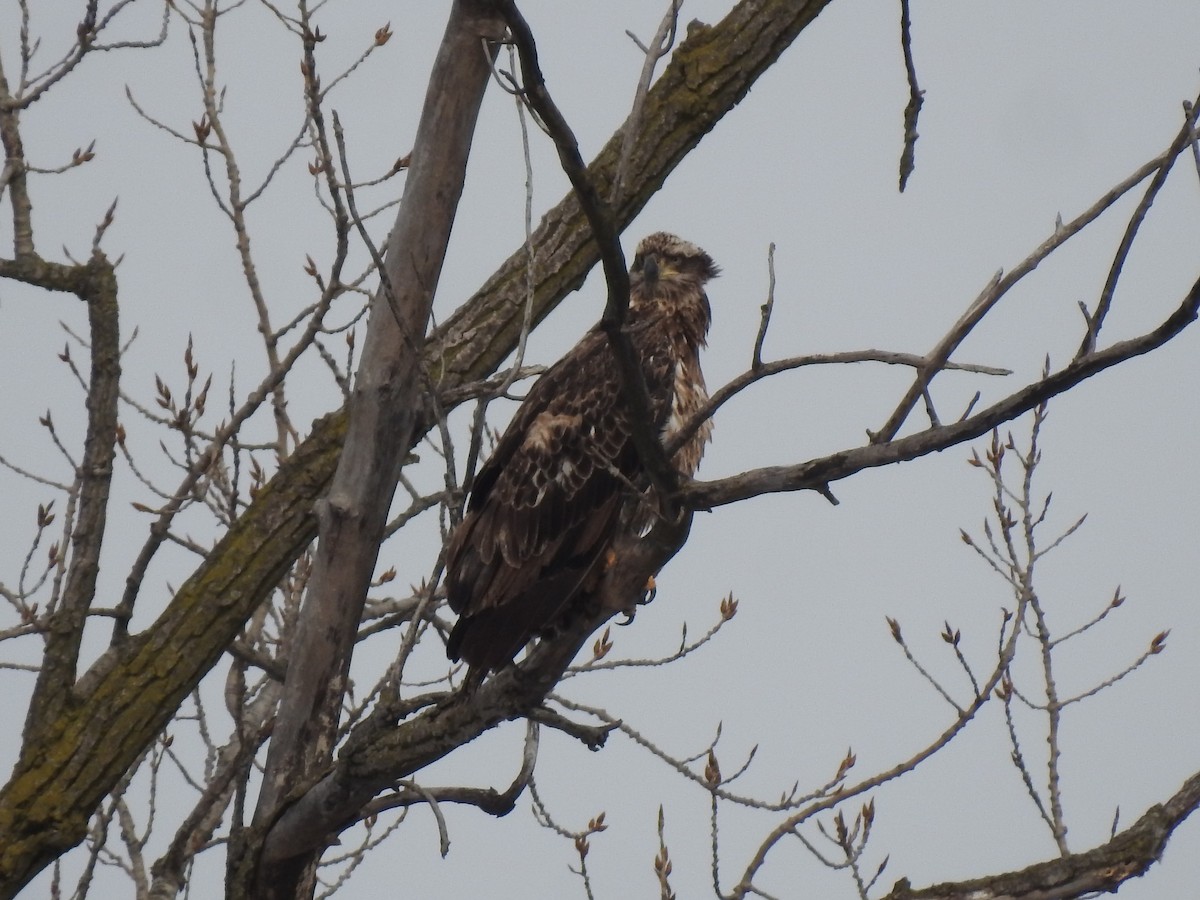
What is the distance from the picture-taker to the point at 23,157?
17.9 ft

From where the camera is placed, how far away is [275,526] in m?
5.27

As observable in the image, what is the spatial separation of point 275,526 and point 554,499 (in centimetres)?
102

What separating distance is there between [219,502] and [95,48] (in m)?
1.97

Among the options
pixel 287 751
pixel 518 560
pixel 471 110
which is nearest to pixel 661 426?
pixel 518 560

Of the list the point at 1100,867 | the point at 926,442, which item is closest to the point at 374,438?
the point at 926,442

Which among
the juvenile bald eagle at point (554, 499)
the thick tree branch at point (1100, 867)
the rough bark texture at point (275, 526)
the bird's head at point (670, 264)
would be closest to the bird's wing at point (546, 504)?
the juvenile bald eagle at point (554, 499)

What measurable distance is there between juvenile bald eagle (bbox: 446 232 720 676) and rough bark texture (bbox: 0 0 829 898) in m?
0.32

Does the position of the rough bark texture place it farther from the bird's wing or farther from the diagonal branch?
the diagonal branch

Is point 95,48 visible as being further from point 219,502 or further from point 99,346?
point 219,502

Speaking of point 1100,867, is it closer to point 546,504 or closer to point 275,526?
point 546,504

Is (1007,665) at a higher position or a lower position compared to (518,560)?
lower

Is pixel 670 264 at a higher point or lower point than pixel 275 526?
higher

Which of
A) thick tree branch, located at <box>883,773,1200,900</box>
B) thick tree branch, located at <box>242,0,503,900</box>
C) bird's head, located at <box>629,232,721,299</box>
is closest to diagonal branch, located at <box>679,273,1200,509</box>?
thick tree branch, located at <box>883,773,1200,900</box>

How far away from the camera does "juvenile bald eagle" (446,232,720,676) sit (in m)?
4.71
